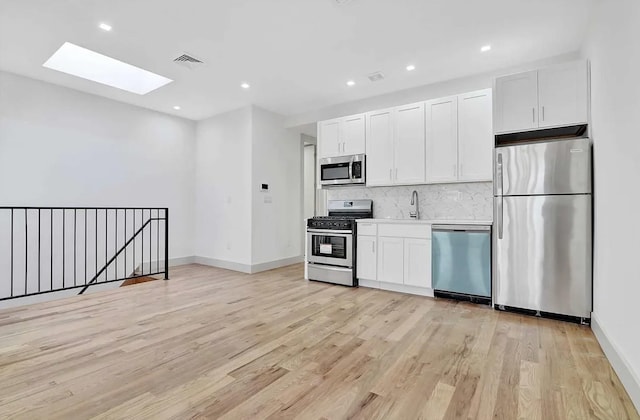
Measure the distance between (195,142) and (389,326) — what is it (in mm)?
5184

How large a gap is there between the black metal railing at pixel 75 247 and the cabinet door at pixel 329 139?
259 cm

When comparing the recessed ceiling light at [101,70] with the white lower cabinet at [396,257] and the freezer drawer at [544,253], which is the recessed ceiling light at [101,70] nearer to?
the white lower cabinet at [396,257]

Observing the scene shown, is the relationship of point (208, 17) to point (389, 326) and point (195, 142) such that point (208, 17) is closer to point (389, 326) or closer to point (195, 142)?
point (389, 326)

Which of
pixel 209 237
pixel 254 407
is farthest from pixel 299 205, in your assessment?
pixel 254 407

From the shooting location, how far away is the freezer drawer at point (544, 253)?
2789mm

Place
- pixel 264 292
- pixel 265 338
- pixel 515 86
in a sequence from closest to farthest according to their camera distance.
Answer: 1. pixel 265 338
2. pixel 515 86
3. pixel 264 292

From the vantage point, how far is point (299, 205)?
627cm

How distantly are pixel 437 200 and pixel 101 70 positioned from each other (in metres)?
5.00

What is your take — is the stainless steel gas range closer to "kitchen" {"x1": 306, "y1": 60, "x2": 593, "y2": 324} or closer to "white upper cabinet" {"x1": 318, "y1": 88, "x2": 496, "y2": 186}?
"kitchen" {"x1": 306, "y1": 60, "x2": 593, "y2": 324}

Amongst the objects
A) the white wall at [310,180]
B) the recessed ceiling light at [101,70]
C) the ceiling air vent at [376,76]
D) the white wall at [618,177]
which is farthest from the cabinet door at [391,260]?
the recessed ceiling light at [101,70]

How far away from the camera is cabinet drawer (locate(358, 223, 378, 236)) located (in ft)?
13.6

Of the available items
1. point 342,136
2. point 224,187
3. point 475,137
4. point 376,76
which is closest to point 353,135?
point 342,136

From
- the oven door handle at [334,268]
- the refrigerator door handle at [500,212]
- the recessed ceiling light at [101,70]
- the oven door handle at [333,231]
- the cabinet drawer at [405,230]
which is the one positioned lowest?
the oven door handle at [334,268]

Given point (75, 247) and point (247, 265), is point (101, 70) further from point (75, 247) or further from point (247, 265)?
point (247, 265)
